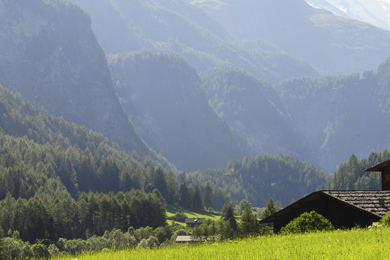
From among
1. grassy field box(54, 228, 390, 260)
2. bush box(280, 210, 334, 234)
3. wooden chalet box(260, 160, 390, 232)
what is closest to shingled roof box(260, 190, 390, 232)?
wooden chalet box(260, 160, 390, 232)

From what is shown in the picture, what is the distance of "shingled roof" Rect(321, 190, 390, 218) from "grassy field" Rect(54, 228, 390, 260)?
1263 cm

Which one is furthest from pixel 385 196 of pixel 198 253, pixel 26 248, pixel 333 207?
pixel 26 248

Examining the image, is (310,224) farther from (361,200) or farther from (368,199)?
(368,199)

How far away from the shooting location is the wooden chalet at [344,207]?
39062 millimetres

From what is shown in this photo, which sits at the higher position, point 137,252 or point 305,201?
point 305,201

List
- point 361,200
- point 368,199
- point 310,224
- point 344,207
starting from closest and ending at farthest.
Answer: point 310,224, point 361,200, point 368,199, point 344,207

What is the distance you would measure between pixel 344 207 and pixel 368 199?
177 centimetres

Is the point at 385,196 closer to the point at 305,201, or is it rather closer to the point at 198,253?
the point at 305,201

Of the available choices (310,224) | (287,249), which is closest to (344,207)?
(310,224)

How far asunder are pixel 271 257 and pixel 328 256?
1856 mm

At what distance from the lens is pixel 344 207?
41719 millimetres

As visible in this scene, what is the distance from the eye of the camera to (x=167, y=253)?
23375 mm

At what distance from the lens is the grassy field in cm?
2092

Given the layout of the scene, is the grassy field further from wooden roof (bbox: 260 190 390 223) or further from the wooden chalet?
the wooden chalet
